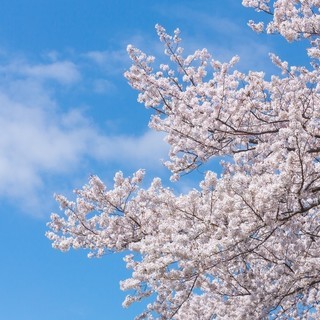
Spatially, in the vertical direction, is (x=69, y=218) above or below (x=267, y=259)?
above

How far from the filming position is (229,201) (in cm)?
753

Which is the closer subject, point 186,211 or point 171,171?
point 186,211

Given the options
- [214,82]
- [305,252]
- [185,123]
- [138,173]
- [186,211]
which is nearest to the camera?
[186,211]

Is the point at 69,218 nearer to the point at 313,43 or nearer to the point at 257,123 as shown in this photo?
the point at 257,123

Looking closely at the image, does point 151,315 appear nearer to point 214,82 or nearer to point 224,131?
point 224,131

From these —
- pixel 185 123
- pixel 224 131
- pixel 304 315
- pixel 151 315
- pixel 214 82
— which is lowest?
pixel 304 315

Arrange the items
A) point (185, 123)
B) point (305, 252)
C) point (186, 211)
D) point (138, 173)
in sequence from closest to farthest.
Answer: point (186, 211), point (305, 252), point (185, 123), point (138, 173)

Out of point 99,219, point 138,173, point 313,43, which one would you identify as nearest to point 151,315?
point 99,219

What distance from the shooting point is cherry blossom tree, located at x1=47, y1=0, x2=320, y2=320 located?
7.54 m

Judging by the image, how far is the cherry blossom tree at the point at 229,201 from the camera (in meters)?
7.54

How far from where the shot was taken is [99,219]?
1094cm

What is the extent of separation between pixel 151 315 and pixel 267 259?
9.51 feet

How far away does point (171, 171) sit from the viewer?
11.5m

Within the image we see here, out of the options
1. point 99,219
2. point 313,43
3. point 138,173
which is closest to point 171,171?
point 138,173
